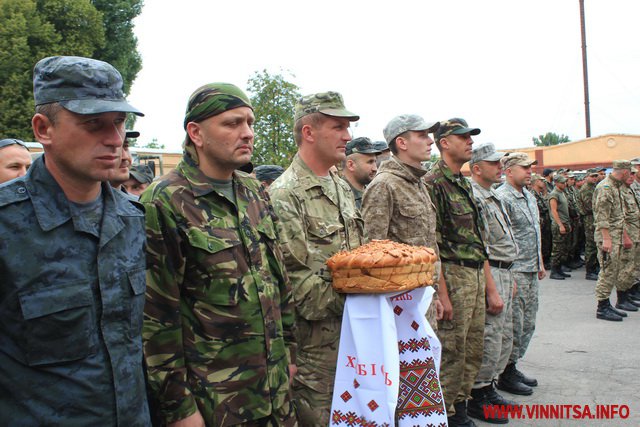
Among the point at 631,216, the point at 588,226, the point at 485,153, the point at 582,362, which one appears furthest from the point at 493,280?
the point at 588,226

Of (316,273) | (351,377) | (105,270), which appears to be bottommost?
(351,377)

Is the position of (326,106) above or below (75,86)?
above

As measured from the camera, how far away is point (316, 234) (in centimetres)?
320

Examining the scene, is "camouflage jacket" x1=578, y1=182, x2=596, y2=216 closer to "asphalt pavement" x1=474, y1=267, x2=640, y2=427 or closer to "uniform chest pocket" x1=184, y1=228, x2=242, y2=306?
"asphalt pavement" x1=474, y1=267, x2=640, y2=427

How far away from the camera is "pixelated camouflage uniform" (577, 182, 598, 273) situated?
1246 centimetres

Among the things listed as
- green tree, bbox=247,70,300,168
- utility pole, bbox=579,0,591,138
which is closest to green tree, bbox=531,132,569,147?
utility pole, bbox=579,0,591,138

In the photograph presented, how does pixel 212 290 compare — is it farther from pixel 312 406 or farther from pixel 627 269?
pixel 627 269

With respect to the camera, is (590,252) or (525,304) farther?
(590,252)

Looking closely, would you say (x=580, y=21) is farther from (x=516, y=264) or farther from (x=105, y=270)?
(x=105, y=270)

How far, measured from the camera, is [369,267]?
2842mm

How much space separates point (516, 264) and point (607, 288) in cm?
345

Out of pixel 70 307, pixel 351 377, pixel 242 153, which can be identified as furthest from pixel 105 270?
pixel 351 377

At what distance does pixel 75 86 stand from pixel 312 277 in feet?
5.44

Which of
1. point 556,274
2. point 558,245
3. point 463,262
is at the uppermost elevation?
point 463,262
